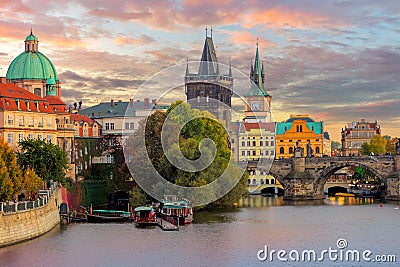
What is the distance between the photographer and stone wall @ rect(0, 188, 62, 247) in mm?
47875

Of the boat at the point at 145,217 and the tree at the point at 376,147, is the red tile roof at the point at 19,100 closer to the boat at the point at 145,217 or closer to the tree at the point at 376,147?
the boat at the point at 145,217

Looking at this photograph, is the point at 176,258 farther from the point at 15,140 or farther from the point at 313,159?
the point at 313,159

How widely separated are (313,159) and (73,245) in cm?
5173

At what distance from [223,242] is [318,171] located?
150 ft

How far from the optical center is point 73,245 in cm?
5159

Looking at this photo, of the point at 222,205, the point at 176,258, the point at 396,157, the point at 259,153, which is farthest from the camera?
the point at 259,153

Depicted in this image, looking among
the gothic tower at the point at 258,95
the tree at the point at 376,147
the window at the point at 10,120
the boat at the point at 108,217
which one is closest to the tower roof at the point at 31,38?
the window at the point at 10,120

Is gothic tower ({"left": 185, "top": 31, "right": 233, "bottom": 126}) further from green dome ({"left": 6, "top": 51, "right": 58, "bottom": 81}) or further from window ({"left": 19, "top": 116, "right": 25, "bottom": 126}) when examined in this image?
window ({"left": 19, "top": 116, "right": 25, "bottom": 126})

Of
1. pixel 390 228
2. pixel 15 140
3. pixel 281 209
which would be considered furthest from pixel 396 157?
pixel 15 140

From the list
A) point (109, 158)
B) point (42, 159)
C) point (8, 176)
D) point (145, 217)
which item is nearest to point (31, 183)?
point (8, 176)

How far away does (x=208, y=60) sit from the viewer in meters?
145

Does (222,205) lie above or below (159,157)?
below

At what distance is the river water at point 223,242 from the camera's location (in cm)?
4656

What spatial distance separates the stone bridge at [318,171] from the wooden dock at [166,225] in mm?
34592
